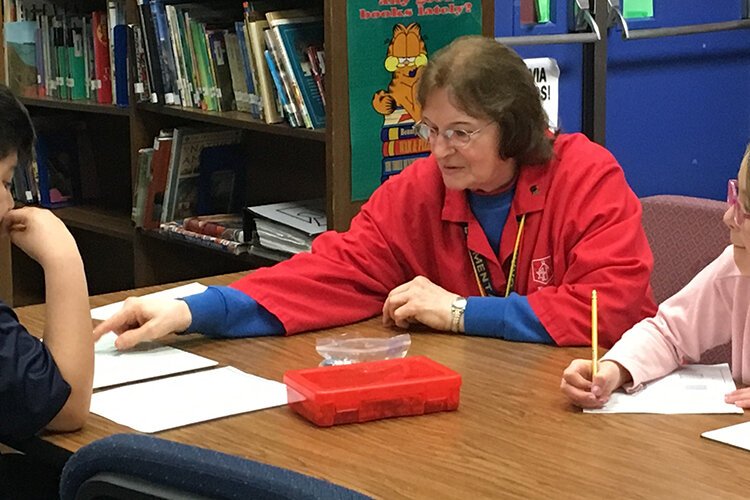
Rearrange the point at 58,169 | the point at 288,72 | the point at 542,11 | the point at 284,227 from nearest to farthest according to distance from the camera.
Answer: the point at 288,72 → the point at 284,227 → the point at 542,11 → the point at 58,169

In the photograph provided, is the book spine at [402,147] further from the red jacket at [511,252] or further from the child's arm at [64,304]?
the child's arm at [64,304]

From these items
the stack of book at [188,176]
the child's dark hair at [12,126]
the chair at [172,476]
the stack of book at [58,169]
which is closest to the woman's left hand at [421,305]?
the child's dark hair at [12,126]

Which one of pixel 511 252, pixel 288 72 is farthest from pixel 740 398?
pixel 288 72

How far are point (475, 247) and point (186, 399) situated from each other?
0.71 m

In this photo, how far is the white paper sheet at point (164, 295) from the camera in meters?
2.20

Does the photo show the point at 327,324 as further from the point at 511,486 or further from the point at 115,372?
the point at 511,486

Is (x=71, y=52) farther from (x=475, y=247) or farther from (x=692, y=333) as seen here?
(x=692, y=333)

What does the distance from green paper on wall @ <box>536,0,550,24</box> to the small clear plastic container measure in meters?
2.18

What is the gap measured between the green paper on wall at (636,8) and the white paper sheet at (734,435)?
279 cm

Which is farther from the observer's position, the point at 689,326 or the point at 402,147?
the point at 402,147

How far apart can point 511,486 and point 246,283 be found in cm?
90

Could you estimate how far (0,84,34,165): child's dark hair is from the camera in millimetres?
1729

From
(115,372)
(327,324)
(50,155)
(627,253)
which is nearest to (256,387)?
(115,372)

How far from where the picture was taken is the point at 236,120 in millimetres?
3289
